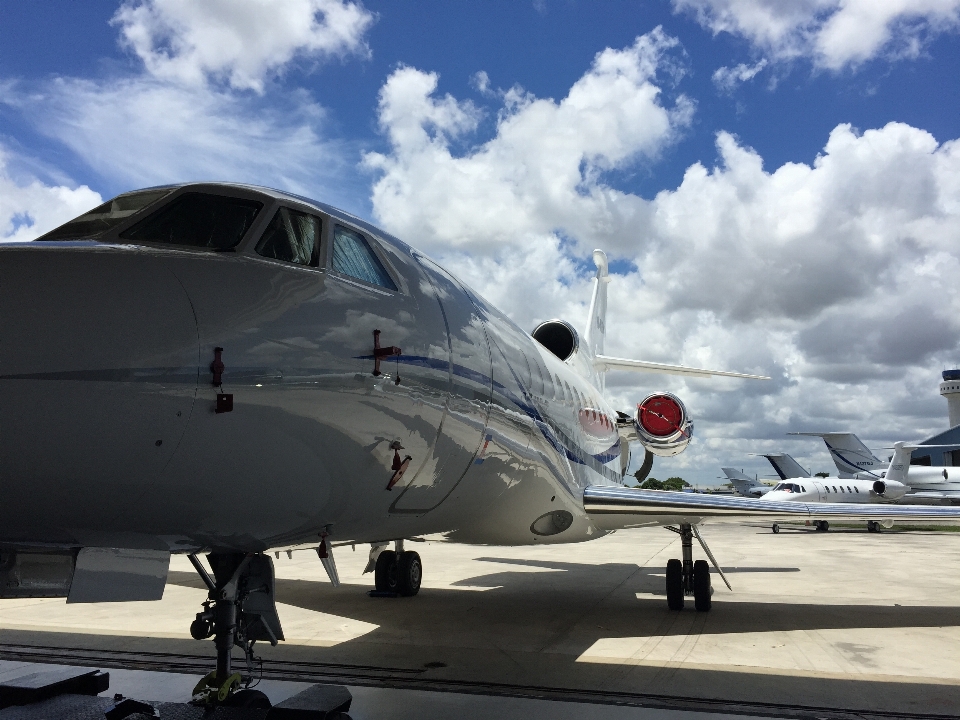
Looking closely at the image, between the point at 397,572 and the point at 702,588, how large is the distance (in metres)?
4.26

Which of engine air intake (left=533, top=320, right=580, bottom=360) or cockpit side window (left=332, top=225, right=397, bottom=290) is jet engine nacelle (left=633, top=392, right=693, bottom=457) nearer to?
engine air intake (left=533, top=320, right=580, bottom=360)

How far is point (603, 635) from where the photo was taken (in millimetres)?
8234

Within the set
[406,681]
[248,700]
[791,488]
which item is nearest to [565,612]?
[406,681]

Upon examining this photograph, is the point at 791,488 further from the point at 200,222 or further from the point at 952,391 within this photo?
the point at 952,391

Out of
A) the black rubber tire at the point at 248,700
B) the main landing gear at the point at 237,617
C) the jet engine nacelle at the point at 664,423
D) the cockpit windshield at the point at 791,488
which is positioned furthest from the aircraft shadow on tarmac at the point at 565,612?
the cockpit windshield at the point at 791,488

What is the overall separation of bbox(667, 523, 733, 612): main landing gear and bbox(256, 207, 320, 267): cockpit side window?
7.54 meters

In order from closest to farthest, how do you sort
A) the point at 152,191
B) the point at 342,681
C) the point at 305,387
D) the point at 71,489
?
1. the point at 71,489
2. the point at 305,387
3. the point at 152,191
4. the point at 342,681

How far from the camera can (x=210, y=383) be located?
9.95 ft

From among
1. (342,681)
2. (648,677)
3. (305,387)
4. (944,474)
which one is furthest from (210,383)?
(944,474)

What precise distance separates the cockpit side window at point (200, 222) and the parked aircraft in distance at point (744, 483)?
2037 inches

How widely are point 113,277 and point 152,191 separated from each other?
1242 mm

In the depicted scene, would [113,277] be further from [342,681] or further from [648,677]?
[648,677]

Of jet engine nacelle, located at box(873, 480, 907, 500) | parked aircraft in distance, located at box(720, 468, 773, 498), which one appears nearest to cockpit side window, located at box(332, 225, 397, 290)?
jet engine nacelle, located at box(873, 480, 907, 500)

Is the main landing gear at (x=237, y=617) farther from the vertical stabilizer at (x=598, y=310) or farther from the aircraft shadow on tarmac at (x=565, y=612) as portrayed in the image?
the vertical stabilizer at (x=598, y=310)
